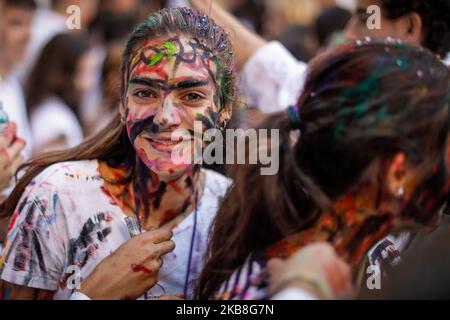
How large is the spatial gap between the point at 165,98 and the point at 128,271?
393 mm

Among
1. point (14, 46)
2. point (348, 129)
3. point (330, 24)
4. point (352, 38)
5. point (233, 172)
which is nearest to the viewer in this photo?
point (348, 129)

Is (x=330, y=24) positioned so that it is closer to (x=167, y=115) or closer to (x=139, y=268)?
(x=167, y=115)

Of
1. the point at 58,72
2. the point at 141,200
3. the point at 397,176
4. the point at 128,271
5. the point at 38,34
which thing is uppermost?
the point at 38,34

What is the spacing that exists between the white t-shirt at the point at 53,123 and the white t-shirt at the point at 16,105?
1.2 inches

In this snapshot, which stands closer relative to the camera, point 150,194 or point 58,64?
point 150,194

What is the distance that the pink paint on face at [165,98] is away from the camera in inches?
68.6

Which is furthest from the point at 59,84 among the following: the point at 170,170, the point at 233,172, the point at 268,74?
the point at 233,172

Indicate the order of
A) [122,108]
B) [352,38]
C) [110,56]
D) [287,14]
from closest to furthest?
[122,108]
[352,38]
[110,56]
[287,14]

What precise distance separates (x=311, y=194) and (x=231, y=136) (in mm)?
423

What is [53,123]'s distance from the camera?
242 centimetres

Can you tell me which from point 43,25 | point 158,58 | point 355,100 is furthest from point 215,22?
point 43,25

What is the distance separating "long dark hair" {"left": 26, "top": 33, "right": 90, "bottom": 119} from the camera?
246 cm

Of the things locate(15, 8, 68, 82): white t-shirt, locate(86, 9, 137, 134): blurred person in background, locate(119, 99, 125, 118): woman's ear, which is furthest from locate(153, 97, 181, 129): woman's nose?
locate(15, 8, 68, 82): white t-shirt

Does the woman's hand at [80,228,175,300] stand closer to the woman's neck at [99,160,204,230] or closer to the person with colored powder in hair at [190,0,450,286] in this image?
the woman's neck at [99,160,204,230]
